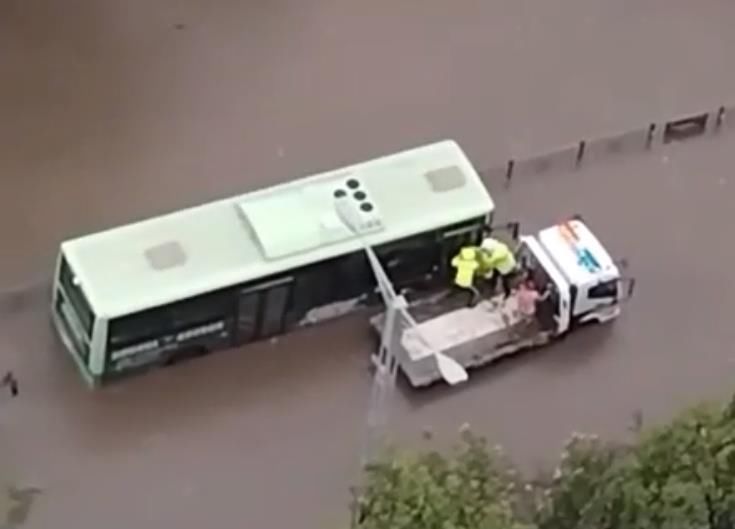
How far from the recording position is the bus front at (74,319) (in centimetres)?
308

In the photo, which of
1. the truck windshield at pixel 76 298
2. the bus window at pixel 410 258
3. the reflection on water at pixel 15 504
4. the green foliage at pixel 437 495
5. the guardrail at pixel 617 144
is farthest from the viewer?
the guardrail at pixel 617 144

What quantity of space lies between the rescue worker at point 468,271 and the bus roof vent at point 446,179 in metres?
0.08

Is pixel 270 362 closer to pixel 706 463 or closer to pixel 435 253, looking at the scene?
pixel 435 253

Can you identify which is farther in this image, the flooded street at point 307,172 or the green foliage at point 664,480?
the flooded street at point 307,172

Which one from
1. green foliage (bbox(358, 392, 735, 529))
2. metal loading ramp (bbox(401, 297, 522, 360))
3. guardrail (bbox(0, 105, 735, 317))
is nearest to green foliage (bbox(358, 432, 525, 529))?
green foliage (bbox(358, 392, 735, 529))

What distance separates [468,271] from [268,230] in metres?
0.25

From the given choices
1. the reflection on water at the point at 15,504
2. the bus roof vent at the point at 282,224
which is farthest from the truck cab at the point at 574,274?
the reflection on water at the point at 15,504

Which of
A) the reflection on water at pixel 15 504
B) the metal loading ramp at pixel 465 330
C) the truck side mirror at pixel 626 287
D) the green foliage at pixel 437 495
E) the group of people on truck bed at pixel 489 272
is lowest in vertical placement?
the reflection on water at pixel 15 504

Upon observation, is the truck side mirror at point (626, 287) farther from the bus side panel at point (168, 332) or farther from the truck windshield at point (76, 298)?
the truck windshield at point (76, 298)

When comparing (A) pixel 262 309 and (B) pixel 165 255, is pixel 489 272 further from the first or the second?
(B) pixel 165 255

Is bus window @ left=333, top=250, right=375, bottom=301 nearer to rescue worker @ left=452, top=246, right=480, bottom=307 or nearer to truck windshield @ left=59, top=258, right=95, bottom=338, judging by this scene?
rescue worker @ left=452, top=246, right=480, bottom=307

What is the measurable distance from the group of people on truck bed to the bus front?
459 millimetres

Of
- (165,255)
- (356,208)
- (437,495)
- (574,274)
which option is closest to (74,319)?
(165,255)

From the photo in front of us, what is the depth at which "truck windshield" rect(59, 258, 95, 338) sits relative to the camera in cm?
307
